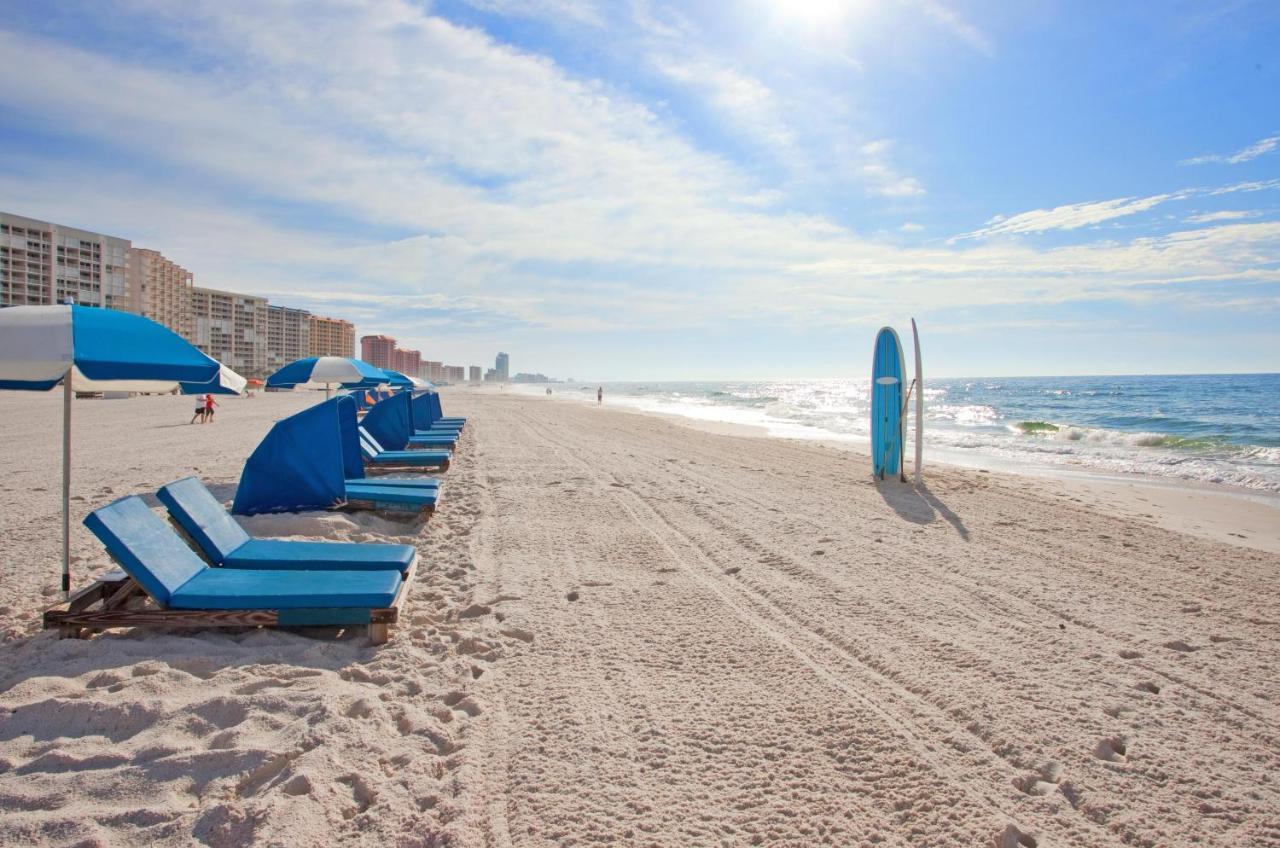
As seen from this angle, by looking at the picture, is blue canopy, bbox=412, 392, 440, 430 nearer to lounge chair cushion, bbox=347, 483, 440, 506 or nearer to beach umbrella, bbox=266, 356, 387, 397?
beach umbrella, bbox=266, 356, 387, 397

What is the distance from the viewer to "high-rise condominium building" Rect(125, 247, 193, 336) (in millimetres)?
78312

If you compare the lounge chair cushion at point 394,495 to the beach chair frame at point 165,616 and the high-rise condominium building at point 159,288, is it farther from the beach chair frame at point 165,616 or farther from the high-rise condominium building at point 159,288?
the high-rise condominium building at point 159,288

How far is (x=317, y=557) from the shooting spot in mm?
4660

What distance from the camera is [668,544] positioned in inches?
258

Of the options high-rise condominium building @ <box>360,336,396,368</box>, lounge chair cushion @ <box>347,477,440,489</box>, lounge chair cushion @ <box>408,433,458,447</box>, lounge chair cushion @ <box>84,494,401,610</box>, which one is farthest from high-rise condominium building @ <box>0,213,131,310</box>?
lounge chair cushion @ <box>84,494,401,610</box>

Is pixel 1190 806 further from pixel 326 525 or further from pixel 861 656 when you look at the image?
pixel 326 525

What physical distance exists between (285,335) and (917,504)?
118 metres

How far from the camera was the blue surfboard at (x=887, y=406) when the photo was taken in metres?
11.1

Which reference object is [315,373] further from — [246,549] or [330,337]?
[330,337]

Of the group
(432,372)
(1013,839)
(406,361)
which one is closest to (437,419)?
(1013,839)

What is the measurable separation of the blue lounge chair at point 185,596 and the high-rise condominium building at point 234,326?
327ft

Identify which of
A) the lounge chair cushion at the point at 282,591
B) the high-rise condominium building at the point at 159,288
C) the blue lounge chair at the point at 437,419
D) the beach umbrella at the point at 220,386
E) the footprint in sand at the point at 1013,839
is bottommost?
the footprint in sand at the point at 1013,839

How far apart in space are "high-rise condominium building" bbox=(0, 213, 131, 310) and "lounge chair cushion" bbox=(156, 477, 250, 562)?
7533cm

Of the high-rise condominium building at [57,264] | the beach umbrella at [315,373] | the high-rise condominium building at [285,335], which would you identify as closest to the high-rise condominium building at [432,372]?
the high-rise condominium building at [285,335]
